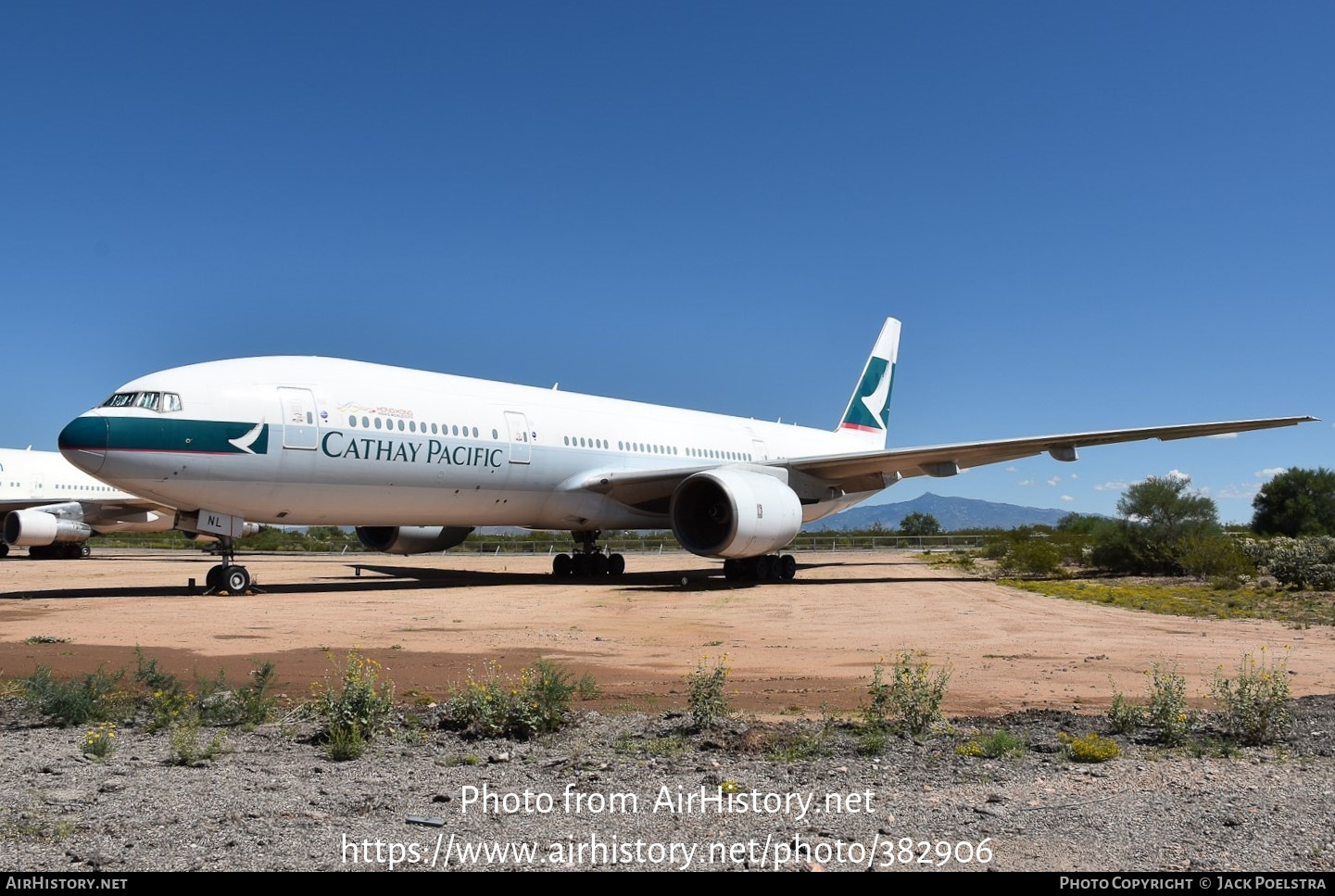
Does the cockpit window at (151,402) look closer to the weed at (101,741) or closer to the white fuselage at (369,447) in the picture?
the white fuselage at (369,447)

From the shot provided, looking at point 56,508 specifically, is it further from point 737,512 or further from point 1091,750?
point 1091,750

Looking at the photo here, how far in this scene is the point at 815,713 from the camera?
6109mm

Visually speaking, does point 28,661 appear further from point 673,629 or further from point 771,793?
point 771,793

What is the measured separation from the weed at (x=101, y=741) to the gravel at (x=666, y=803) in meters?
0.07

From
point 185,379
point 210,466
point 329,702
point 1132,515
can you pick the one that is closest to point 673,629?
point 329,702

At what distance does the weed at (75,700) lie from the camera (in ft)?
18.6

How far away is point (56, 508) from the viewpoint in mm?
30672

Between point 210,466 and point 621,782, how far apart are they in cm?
1251

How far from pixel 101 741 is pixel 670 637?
6247 millimetres

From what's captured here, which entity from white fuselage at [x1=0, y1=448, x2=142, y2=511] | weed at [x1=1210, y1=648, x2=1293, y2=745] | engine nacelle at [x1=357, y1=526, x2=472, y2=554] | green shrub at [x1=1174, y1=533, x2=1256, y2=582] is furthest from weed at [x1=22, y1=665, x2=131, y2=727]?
white fuselage at [x1=0, y1=448, x2=142, y2=511]

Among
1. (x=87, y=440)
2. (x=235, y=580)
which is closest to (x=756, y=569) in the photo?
(x=235, y=580)

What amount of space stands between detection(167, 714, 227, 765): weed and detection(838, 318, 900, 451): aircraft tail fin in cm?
2783

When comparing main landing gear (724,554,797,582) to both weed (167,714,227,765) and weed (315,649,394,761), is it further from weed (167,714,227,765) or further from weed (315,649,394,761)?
weed (167,714,227,765)

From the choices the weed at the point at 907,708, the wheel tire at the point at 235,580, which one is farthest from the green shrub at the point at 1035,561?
the weed at the point at 907,708
